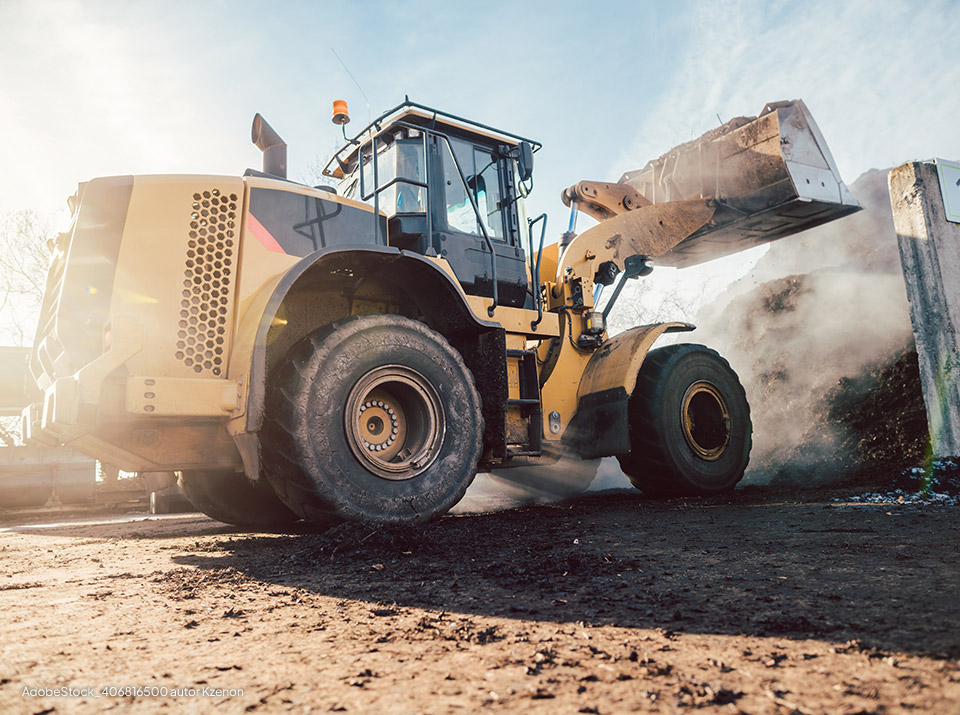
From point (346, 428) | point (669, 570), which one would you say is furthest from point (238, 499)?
point (669, 570)

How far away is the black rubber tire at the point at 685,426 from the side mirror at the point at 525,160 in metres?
1.93

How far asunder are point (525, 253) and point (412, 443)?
2250 millimetres

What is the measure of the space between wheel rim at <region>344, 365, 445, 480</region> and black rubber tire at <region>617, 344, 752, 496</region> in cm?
228

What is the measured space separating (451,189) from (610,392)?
2074 millimetres

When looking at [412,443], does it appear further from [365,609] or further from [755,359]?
[755,359]

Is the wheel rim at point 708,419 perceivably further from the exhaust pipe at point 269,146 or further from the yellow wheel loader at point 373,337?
the exhaust pipe at point 269,146

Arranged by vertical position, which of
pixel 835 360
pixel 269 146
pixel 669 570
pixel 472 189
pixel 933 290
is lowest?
pixel 669 570

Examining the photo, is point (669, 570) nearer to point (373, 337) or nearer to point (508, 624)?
point (508, 624)

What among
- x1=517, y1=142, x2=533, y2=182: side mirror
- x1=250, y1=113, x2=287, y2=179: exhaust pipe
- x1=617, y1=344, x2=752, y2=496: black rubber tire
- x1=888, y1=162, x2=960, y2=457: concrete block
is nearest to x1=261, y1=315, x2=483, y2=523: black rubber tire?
x1=250, y1=113, x2=287, y2=179: exhaust pipe

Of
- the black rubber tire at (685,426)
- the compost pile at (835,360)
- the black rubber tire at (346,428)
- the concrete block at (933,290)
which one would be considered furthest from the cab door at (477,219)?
the compost pile at (835,360)

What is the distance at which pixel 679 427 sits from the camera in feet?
18.5

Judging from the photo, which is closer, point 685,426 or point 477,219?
point 477,219

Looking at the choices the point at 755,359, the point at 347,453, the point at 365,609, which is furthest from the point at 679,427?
the point at 755,359

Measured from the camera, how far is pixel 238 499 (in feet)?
16.8
